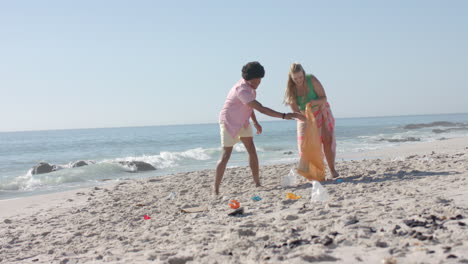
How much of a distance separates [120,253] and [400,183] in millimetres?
3393

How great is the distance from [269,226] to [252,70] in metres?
2.30

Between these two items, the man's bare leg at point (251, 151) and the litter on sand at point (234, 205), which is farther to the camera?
the man's bare leg at point (251, 151)

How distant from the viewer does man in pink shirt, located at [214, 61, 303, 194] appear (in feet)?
17.3

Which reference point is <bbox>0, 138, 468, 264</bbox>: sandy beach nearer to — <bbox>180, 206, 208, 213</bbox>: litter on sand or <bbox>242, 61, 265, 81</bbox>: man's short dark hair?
<bbox>180, 206, 208, 213</bbox>: litter on sand

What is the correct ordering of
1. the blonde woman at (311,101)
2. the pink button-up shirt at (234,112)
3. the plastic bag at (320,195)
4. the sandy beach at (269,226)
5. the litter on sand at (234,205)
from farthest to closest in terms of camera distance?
the blonde woman at (311,101) → the pink button-up shirt at (234,112) → the litter on sand at (234,205) → the plastic bag at (320,195) → the sandy beach at (269,226)

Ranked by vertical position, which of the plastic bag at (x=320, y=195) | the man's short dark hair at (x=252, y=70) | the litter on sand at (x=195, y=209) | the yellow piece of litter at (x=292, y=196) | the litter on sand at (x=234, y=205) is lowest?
the litter on sand at (x=195, y=209)

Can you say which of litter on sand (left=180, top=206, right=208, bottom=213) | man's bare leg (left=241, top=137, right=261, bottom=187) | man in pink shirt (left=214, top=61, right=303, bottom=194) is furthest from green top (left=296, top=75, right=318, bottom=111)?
litter on sand (left=180, top=206, right=208, bottom=213)

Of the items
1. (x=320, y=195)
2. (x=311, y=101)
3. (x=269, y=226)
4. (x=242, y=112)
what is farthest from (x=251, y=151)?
(x=269, y=226)

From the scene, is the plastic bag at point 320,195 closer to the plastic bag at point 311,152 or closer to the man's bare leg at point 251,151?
the plastic bag at point 311,152

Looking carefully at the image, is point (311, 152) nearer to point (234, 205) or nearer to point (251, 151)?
point (251, 151)

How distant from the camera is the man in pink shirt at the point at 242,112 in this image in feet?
17.3

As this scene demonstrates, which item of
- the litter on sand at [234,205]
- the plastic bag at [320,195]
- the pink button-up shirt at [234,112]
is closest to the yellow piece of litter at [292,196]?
the plastic bag at [320,195]

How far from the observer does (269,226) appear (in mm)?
3578

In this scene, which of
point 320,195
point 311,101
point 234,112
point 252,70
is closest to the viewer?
point 320,195
